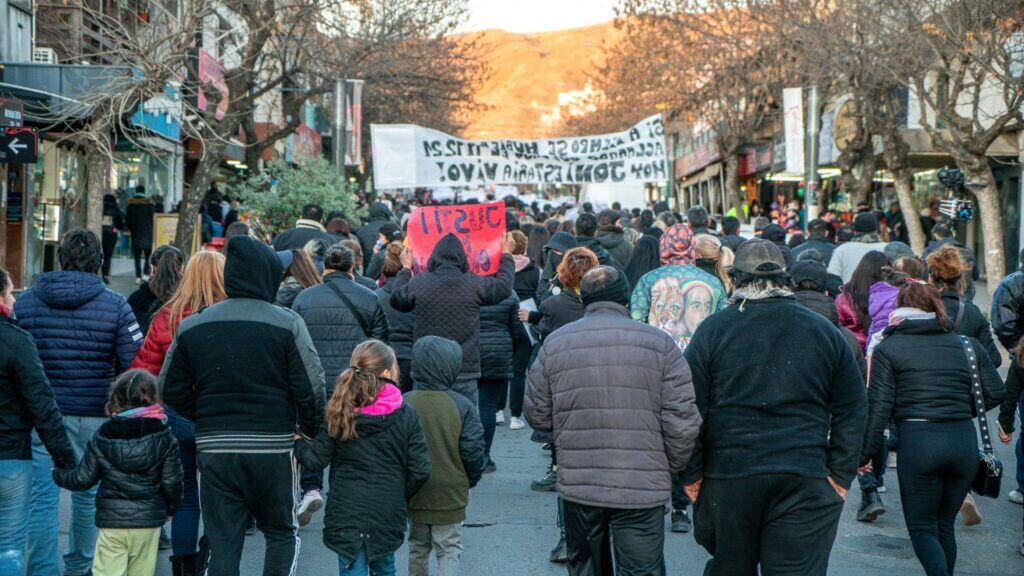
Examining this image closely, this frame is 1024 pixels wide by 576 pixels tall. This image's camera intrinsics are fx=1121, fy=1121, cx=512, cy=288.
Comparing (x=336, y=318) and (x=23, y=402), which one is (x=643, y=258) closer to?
(x=336, y=318)

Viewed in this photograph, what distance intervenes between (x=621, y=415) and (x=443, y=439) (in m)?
1.11

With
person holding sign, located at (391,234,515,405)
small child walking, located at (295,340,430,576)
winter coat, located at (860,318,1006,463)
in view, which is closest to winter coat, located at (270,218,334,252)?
person holding sign, located at (391,234,515,405)

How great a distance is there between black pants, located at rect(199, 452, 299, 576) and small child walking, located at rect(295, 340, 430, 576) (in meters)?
0.15

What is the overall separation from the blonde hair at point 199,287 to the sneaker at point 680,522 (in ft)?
11.0

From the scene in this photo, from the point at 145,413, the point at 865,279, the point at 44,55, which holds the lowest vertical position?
the point at 145,413

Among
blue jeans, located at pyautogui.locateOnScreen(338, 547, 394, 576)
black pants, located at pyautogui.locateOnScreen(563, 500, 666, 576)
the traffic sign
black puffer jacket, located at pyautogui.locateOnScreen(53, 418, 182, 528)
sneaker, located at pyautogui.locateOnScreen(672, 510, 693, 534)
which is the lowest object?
sneaker, located at pyautogui.locateOnScreen(672, 510, 693, 534)

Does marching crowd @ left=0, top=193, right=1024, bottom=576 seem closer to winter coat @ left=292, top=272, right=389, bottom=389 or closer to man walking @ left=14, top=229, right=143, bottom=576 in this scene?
man walking @ left=14, top=229, right=143, bottom=576

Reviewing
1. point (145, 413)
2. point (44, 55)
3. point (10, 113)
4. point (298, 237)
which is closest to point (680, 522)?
point (145, 413)

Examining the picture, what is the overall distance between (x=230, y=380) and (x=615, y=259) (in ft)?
24.2

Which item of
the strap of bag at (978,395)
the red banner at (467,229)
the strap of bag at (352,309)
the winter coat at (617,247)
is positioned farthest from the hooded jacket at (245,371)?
the winter coat at (617,247)

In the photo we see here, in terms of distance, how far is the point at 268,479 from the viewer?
5.10 m

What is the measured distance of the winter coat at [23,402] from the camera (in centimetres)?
526

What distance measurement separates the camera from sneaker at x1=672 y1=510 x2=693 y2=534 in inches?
291

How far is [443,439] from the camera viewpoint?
5.55 m
